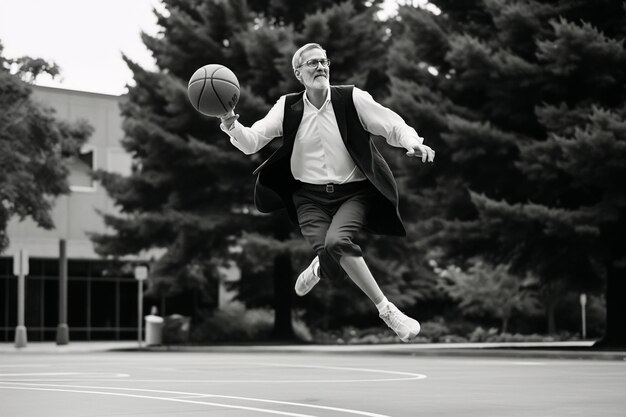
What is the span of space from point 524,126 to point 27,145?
13284 mm

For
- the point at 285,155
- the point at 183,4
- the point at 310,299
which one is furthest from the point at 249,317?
the point at 285,155

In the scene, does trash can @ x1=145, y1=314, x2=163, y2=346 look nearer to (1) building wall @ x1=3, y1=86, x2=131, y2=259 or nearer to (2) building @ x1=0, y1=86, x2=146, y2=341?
(2) building @ x1=0, y1=86, x2=146, y2=341

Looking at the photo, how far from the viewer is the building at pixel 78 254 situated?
4409 cm

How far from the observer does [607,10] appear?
26547mm

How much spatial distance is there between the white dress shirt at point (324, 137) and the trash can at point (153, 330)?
1082 inches

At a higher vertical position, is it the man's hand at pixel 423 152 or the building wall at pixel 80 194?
the building wall at pixel 80 194

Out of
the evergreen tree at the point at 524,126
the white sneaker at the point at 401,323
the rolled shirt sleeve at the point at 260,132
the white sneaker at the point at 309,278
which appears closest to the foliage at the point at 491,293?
the evergreen tree at the point at 524,126

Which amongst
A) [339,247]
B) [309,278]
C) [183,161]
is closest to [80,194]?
[183,161]

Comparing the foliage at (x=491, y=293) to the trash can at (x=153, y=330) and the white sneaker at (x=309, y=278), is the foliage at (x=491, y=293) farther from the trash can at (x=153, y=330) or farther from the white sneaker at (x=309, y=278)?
the white sneaker at (x=309, y=278)

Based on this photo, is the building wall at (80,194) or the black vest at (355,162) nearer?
the black vest at (355,162)

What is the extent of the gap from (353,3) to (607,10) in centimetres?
1222

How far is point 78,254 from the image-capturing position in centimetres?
4512

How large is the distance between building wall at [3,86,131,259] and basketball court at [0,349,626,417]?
1011 inches

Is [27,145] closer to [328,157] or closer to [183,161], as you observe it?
[183,161]
